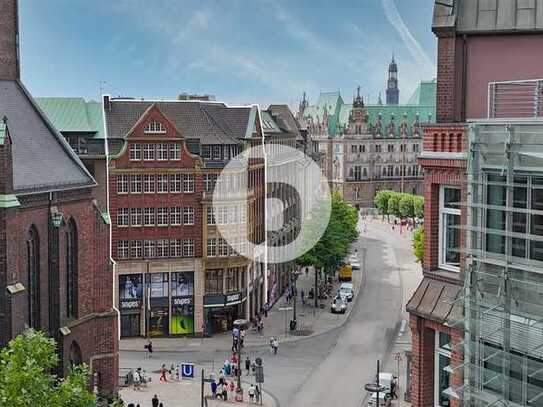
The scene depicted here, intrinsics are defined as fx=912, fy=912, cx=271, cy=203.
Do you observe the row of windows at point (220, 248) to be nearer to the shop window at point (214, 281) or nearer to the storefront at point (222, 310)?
the shop window at point (214, 281)

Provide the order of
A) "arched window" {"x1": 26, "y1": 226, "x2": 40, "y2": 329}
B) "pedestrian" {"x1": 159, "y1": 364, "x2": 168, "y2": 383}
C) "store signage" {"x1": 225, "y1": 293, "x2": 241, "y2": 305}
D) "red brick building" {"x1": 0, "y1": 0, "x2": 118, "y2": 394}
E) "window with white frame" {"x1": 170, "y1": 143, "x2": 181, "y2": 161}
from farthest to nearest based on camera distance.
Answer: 1. "store signage" {"x1": 225, "y1": 293, "x2": 241, "y2": 305}
2. "window with white frame" {"x1": 170, "y1": 143, "x2": 181, "y2": 161}
3. "pedestrian" {"x1": 159, "y1": 364, "x2": 168, "y2": 383}
4. "arched window" {"x1": 26, "y1": 226, "x2": 40, "y2": 329}
5. "red brick building" {"x1": 0, "y1": 0, "x2": 118, "y2": 394}

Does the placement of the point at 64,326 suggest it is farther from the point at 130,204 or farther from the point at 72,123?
the point at 72,123

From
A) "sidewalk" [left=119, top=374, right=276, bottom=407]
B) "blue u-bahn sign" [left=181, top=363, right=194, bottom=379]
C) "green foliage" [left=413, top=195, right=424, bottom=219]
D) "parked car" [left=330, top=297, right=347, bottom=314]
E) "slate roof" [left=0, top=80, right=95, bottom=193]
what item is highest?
"slate roof" [left=0, top=80, right=95, bottom=193]

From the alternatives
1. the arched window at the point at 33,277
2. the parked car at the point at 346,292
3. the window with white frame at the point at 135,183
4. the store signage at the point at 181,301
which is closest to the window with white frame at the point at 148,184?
the window with white frame at the point at 135,183

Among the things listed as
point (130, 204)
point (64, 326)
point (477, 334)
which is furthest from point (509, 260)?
point (130, 204)

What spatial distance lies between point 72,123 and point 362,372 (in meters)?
28.1

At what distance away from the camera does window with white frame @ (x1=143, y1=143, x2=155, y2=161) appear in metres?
63.3

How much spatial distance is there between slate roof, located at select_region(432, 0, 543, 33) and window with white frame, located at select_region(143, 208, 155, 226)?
43.0 m

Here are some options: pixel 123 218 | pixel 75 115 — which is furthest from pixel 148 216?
pixel 75 115

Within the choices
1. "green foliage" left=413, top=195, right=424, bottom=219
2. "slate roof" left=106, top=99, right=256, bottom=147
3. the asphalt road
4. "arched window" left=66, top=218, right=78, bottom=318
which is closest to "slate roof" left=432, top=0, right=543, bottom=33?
"arched window" left=66, top=218, right=78, bottom=318

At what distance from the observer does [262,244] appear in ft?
238

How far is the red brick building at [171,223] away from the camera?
63094 millimetres

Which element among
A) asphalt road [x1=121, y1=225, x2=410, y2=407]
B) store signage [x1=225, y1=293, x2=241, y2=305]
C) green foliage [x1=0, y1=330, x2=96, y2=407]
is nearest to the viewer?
green foliage [x1=0, y1=330, x2=96, y2=407]

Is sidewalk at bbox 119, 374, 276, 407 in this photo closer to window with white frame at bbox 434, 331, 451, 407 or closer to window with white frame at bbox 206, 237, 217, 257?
window with white frame at bbox 206, 237, 217, 257
